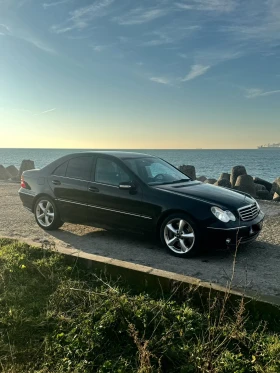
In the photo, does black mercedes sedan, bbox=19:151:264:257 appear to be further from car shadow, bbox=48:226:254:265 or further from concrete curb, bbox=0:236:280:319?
concrete curb, bbox=0:236:280:319

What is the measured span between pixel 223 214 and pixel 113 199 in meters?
1.90

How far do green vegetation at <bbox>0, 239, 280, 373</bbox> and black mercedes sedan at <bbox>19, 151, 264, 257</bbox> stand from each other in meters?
1.79

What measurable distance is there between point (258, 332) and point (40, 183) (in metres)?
5.34

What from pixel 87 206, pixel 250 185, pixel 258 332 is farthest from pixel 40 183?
pixel 250 185

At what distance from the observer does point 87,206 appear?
661 centimetres

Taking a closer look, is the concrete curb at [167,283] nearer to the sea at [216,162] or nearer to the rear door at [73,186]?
the rear door at [73,186]

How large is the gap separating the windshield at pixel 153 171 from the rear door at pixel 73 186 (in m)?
0.89

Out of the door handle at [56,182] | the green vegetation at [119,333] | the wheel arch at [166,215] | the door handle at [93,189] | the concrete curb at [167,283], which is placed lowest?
the green vegetation at [119,333]

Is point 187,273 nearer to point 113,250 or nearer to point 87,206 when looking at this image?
point 113,250

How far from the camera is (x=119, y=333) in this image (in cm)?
320

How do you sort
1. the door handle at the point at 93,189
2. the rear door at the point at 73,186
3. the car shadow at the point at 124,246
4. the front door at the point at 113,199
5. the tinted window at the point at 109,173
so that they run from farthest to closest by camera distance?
the rear door at the point at 73,186
the door handle at the point at 93,189
the tinted window at the point at 109,173
the front door at the point at 113,199
the car shadow at the point at 124,246

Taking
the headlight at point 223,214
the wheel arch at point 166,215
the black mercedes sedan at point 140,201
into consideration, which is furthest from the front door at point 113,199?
the headlight at point 223,214

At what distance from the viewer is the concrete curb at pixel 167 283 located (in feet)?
11.4

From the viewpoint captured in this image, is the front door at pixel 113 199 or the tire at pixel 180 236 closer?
the tire at pixel 180 236
